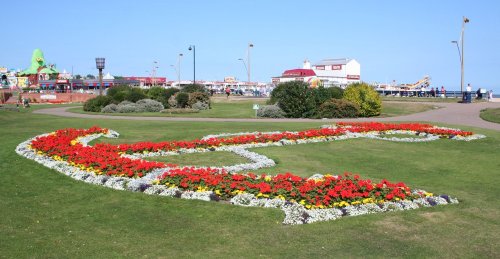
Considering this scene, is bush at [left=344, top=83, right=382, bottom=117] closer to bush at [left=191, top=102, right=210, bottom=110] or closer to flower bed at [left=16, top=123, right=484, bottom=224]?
bush at [left=191, top=102, right=210, bottom=110]

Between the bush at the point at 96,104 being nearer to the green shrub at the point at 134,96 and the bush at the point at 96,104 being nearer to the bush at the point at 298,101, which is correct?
the green shrub at the point at 134,96

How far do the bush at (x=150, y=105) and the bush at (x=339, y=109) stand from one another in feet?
52.1

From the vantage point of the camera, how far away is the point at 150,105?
43344mm

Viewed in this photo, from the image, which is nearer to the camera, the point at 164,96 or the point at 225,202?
the point at 225,202

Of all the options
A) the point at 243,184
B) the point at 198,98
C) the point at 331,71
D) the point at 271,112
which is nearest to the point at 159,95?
the point at 198,98

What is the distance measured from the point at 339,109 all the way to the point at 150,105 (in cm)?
1746

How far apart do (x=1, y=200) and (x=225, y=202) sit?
4596mm

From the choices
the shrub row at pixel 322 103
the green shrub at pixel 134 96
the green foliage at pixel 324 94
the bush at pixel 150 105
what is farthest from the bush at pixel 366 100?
the green shrub at pixel 134 96

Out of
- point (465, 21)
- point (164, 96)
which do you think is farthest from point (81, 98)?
point (465, 21)

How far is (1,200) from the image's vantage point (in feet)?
33.3

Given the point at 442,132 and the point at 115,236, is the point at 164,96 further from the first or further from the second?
the point at 115,236

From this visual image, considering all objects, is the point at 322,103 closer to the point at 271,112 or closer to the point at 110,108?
the point at 271,112

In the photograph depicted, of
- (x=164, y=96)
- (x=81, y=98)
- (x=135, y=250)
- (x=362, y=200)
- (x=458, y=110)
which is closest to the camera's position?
(x=135, y=250)

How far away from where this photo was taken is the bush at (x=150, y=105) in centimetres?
4301
